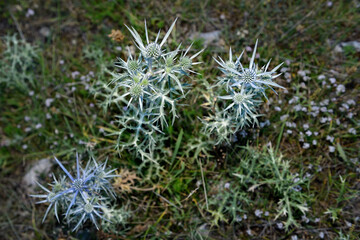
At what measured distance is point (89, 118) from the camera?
352cm

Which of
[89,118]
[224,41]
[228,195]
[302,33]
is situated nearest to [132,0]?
[224,41]

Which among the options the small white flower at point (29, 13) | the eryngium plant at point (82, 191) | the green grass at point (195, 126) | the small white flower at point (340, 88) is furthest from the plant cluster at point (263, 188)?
the small white flower at point (29, 13)

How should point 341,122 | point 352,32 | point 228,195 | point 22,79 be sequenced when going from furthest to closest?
point 22,79, point 352,32, point 341,122, point 228,195

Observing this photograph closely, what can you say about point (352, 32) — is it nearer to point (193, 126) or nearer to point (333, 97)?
point (333, 97)

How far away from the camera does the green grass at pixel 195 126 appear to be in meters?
3.00

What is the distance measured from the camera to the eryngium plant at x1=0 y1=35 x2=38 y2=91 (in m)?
3.75

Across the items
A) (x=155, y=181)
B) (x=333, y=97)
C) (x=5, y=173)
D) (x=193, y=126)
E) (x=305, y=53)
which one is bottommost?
A: (x=5, y=173)

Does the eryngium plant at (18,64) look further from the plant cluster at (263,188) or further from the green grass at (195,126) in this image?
the plant cluster at (263,188)

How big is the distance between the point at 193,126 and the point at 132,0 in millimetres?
2037

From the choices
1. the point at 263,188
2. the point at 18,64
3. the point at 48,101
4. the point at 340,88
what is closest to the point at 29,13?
the point at 18,64

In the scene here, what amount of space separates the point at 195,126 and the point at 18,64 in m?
2.76

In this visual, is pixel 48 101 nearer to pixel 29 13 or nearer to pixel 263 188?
pixel 29 13

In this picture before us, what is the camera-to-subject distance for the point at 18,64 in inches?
156

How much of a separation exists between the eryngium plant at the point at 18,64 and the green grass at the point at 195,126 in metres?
0.10
